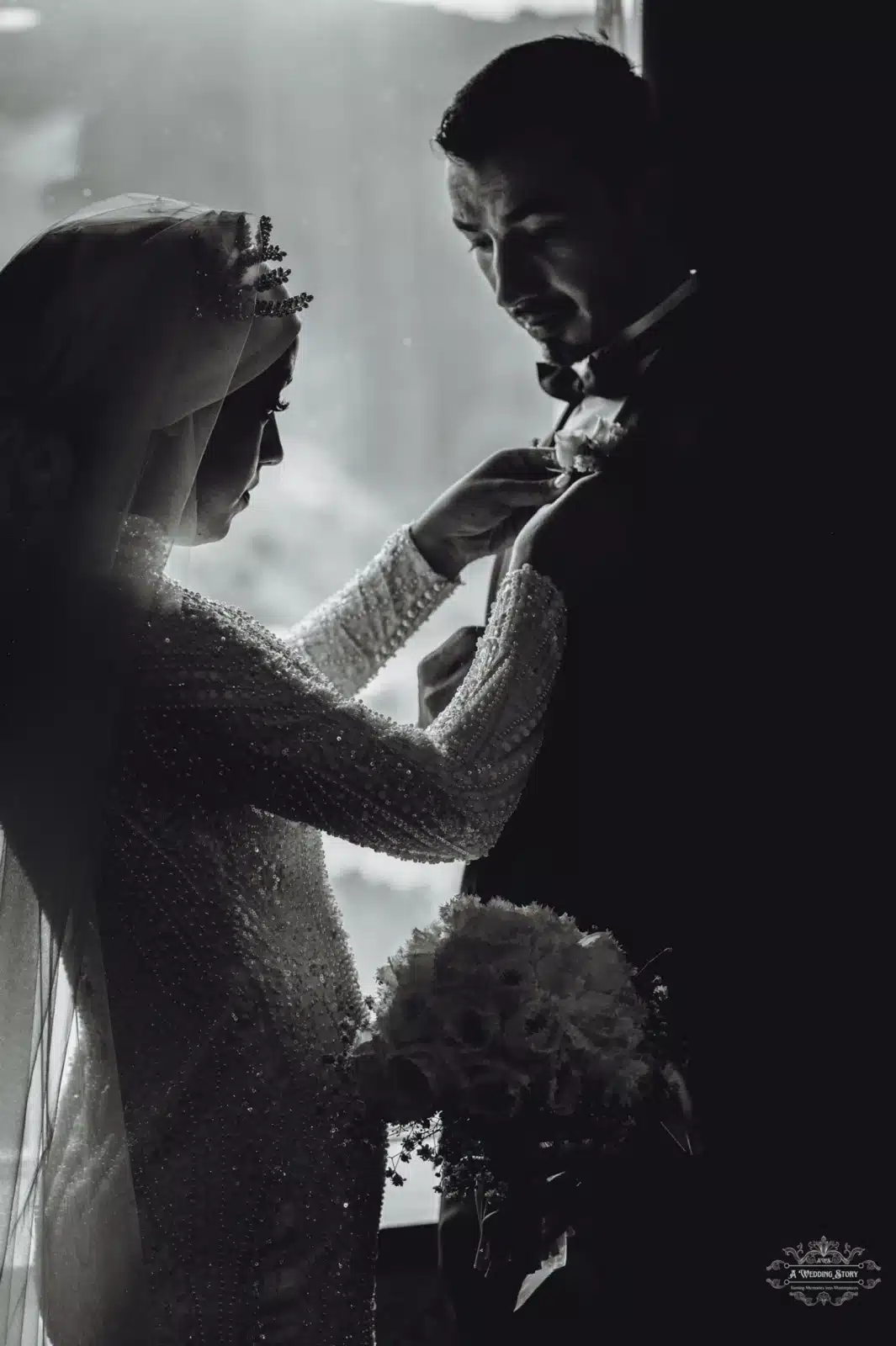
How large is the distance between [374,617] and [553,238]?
0.57 meters

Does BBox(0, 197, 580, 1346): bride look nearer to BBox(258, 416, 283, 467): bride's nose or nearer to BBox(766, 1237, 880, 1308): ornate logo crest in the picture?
BBox(258, 416, 283, 467): bride's nose

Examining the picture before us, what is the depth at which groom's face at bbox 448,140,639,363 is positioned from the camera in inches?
46.2

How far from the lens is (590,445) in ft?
3.86

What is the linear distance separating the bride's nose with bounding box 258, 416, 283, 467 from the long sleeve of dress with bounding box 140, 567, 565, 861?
0.87 feet

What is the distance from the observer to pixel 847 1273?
3.21ft

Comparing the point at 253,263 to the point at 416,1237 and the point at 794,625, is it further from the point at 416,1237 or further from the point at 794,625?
the point at 416,1237

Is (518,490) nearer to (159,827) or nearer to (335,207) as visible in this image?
(159,827)

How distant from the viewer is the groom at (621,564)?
44.1 inches

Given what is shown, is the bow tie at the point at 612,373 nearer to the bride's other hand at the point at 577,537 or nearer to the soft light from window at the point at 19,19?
the bride's other hand at the point at 577,537

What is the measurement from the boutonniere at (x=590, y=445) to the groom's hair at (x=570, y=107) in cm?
27

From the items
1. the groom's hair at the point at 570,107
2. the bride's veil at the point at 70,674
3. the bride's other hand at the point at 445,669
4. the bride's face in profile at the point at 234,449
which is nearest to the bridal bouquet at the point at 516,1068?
the bride's veil at the point at 70,674

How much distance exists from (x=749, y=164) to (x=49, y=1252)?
1.35 m

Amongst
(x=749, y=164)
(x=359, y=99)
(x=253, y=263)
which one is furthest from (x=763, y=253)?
(x=359, y=99)

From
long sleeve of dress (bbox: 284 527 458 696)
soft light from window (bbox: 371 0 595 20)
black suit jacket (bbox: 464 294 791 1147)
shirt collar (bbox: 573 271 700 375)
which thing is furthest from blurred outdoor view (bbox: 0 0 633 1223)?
shirt collar (bbox: 573 271 700 375)
